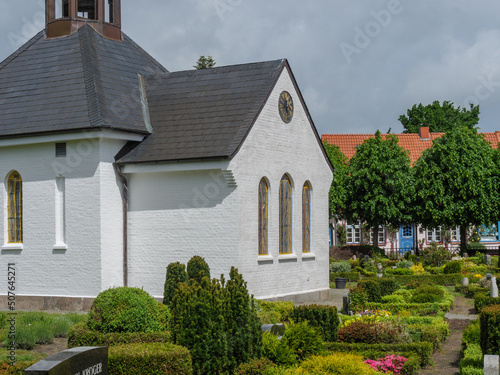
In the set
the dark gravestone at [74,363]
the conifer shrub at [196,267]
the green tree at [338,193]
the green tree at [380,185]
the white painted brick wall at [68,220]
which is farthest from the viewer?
the green tree at [338,193]

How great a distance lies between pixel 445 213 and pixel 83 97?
26798 millimetres

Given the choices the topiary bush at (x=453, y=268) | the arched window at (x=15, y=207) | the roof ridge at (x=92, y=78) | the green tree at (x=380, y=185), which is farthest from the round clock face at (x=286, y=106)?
the green tree at (x=380, y=185)

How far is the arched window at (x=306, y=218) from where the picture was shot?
23109 millimetres

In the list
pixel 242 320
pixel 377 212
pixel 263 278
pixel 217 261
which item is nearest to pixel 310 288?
pixel 263 278

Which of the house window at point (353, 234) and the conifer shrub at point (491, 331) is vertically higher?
the house window at point (353, 234)

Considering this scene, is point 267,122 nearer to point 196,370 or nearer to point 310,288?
point 310,288

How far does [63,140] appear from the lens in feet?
67.3

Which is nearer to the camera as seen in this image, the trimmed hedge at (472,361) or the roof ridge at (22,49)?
the trimmed hedge at (472,361)

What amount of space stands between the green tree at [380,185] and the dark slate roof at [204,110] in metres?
21.6

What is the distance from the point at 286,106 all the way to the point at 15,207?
29.9ft

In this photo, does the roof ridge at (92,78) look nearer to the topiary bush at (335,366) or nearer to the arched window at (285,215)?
the arched window at (285,215)

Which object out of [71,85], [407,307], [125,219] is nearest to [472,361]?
[407,307]

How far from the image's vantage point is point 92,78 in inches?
840

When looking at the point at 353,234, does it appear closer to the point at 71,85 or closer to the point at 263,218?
the point at 263,218
